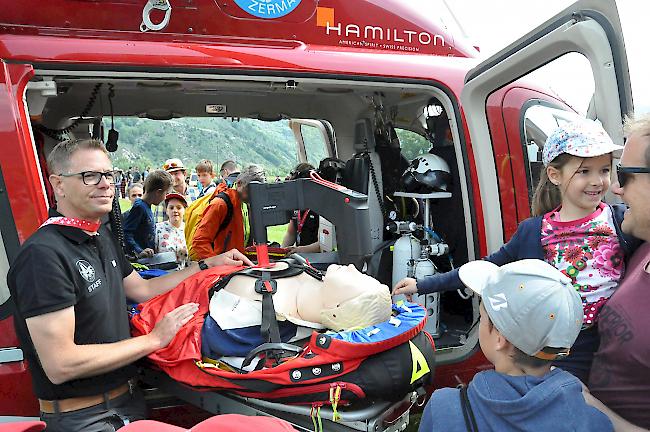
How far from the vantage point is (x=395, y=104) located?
15.6 feet

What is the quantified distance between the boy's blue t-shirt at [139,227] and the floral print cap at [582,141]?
14.6ft

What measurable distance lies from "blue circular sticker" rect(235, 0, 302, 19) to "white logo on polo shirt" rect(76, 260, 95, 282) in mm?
1781

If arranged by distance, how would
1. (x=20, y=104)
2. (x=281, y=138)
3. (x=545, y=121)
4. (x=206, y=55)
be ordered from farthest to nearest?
(x=281, y=138) → (x=545, y=121) → (x=206, y=55) → (x=20, y=104)

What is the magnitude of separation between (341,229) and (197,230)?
77.5 inches

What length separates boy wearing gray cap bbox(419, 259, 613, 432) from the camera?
1.26 meters

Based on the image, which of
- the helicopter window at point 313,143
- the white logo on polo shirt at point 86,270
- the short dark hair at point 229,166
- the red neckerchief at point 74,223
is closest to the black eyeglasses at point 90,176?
the red neckerchief at point 74,223

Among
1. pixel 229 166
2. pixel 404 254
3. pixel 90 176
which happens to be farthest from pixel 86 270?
pixel 229 166

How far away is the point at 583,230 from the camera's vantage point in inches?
79.0

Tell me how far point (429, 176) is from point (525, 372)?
103 inches

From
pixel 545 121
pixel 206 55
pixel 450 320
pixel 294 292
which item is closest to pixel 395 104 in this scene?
pixel 545 121

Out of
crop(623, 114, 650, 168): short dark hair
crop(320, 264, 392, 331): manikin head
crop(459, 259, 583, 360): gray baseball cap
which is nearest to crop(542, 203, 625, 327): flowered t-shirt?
crop(623, 114, 650, 168): short dark hair

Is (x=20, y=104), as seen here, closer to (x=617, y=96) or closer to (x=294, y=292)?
(x=294, y=292)

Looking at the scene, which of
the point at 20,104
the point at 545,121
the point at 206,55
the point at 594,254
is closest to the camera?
the point at 594,254

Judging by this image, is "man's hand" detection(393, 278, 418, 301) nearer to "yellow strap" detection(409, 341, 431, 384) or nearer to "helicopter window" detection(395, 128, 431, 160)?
"yellow strap" detection(409, 341, 431, 384)
